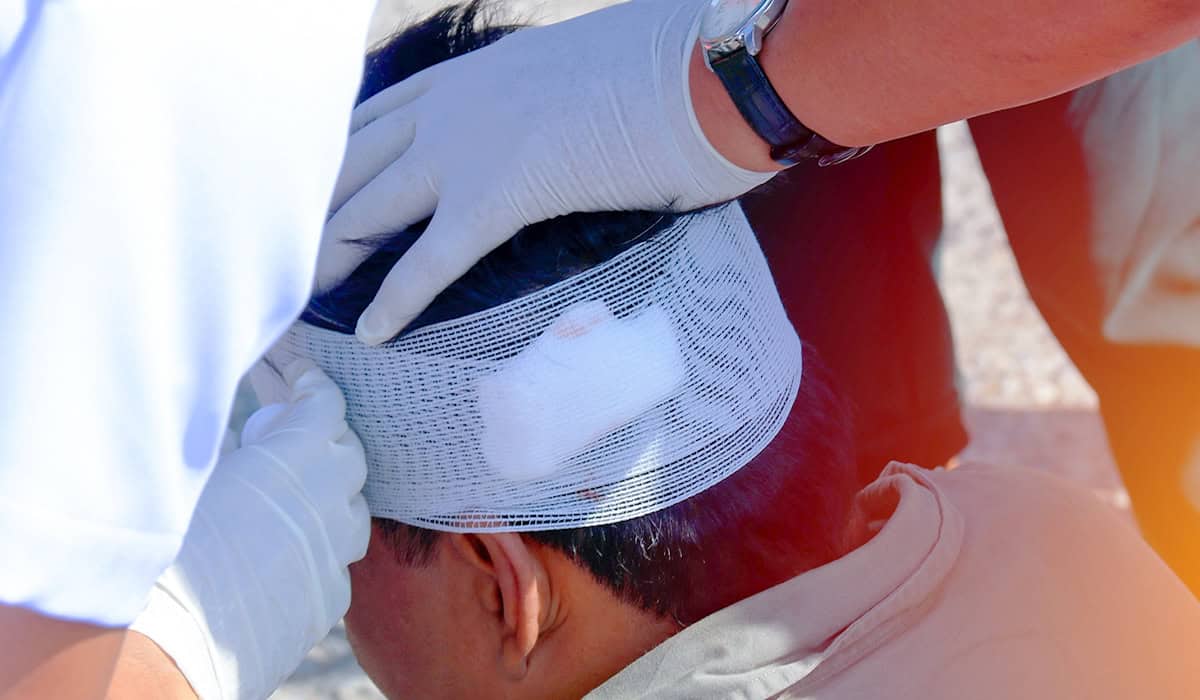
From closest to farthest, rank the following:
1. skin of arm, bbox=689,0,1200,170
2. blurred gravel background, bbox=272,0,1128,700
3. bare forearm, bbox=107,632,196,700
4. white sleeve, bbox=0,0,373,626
→ 1. white sleeve, bbox=0,0,373,626
2. bare forearm, bbox=107,632,196,700
3. skin of arm, bbox=689,0,1200,170
4. blurred gravel background, bbox=272,0,1128,700

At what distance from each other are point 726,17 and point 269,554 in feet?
2.04

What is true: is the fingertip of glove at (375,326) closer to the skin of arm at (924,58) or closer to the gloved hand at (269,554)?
the gloved hand at (269,554)

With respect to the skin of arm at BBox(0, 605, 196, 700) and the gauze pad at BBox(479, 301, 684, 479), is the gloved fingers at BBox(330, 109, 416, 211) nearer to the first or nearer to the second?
the gauze pad at BBox(479, 301, 684, 479)

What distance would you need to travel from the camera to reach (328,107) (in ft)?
2.28

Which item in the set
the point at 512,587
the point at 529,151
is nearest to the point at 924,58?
the point at 529,151

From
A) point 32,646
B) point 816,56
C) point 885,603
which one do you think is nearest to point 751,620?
point 885,603

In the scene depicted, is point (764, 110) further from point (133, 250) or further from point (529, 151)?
point (133, 250)

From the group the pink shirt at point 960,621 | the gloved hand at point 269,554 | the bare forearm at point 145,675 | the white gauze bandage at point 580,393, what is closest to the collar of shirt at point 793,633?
the pink shirt at point 960,621

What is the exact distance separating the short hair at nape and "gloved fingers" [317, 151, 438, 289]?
0.01m

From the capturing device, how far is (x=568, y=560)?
1098 mm

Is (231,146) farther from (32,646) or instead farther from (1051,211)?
(1051,211)

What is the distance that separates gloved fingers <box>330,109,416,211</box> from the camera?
1.15 meters

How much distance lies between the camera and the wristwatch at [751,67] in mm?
1050

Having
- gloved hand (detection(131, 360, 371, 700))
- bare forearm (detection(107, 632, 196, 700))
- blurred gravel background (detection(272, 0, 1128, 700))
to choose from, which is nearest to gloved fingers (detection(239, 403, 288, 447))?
gloved hand (detection(131, 360, 371, 700))
